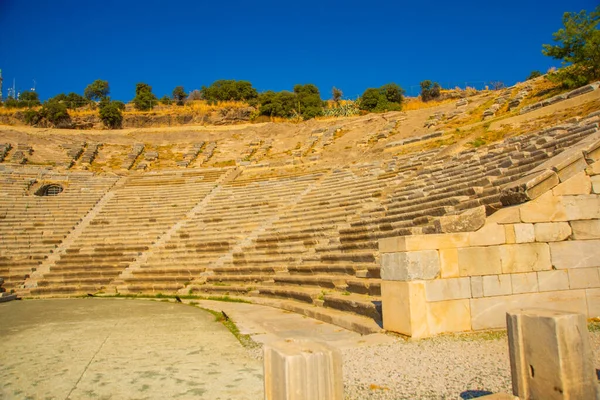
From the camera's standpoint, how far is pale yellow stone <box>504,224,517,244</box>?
221 inches

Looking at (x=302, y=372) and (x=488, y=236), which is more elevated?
(x=488, y=236)

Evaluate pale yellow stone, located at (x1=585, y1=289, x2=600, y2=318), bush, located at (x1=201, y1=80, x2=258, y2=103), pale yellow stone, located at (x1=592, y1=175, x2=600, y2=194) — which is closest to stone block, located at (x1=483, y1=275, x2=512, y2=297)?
pale yellow stone, located at (x1=585, y1=289, x2=600, y2=318)

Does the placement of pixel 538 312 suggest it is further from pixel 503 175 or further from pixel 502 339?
pixel 503 175

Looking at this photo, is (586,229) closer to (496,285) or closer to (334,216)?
(496,285)

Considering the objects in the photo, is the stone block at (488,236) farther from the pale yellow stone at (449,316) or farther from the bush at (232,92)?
the bush at (232,92)

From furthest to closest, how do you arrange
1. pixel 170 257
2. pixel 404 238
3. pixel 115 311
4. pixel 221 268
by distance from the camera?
pixel 170 257 → pixel 221 268 → pixel 115 311 → pixel 404 238

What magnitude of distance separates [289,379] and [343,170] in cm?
1611

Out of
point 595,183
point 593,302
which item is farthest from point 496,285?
point 595,183

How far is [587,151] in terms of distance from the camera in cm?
600

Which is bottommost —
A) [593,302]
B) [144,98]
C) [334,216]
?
[593,302]

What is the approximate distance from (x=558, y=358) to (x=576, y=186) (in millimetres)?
4239

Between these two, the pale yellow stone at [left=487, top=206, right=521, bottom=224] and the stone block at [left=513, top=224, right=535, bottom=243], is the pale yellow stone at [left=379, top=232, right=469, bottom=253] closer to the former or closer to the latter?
the pale yellow stone at [left=487, top=206, right=521, bottom=224]

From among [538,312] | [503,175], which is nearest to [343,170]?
[503,175]

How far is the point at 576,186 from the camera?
19.7 feet
